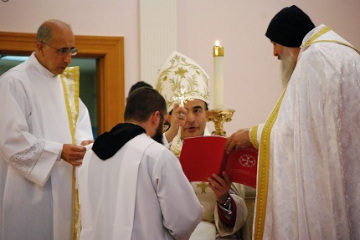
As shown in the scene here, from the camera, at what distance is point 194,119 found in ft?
14.1

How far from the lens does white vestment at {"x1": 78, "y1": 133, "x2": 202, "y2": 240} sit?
303 cm

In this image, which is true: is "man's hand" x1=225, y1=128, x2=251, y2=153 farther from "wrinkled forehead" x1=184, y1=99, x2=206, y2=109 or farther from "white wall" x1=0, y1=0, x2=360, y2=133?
"white wall" x1=0, y1=0, x2=360, y2=133

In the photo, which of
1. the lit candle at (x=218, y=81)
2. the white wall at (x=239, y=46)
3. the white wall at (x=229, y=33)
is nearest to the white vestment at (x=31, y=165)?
the lit candle at (x=218, y=81)

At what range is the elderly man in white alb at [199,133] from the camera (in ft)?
12.0

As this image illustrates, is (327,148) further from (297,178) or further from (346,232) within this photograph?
(346,232)

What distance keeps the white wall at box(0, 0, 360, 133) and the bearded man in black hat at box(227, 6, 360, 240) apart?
353 cm

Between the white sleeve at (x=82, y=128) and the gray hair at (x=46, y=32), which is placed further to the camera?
the white sleeve at (x=82, y=128)

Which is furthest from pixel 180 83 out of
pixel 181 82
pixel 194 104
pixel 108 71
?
pixel 108 71

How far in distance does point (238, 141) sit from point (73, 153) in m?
1.29

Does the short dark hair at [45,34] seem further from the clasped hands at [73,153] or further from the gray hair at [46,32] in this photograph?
the clasped hands at [73,153]

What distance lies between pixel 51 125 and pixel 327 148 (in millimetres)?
2148

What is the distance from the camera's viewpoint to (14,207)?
155 inches

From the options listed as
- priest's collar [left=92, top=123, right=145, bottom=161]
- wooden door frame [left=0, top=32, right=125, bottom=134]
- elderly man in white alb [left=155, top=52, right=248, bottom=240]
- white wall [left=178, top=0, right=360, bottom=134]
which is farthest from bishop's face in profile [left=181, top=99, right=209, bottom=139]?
white wall [left=178, top=0, right=360, bottom=134]

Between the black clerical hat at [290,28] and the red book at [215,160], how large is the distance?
679 mm
